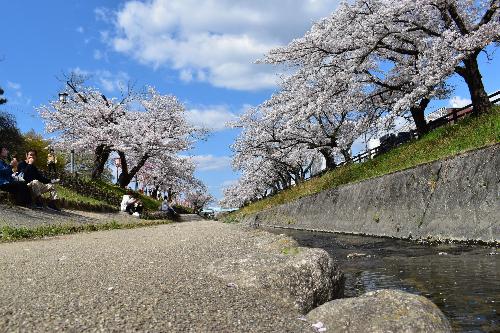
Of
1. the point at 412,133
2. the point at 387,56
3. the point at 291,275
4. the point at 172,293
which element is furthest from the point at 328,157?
the point at 172,293

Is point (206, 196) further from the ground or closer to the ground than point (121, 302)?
further from the ground

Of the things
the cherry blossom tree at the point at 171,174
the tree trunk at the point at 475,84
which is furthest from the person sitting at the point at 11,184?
the cherry blossom tree at the point at 171,174

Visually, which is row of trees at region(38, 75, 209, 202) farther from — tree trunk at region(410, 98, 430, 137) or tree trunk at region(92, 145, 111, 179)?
tree trunk at region(410, 98, 430, 137)

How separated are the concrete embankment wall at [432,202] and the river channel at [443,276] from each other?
51.8 inches

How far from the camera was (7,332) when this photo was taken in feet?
11.2

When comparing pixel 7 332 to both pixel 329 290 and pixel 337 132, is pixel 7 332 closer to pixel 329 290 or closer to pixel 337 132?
pixel 329 290

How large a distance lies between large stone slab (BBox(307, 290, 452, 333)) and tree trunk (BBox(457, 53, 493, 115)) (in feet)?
57.6

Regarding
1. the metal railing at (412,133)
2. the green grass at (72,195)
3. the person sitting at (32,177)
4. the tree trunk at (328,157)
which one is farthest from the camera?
the tree trunk at (328,157)

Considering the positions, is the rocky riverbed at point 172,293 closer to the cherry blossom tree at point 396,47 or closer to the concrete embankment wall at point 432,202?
the concrete embankment wall at point 432,202

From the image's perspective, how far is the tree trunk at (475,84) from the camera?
755 inches

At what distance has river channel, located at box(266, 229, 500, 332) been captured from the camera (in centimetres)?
569

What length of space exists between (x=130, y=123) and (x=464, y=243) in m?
29.6

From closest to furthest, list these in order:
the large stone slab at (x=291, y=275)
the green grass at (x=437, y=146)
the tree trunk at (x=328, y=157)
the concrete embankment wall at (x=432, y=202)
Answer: the large stone slab at (x=291, y=275) < the concrete embankment wall at (x=432, y=202) < the green grass at (x=437, y=146) < the tree trunk at (x=328, y=157)

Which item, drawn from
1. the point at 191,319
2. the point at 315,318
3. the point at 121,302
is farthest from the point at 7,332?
the point at 315,318
